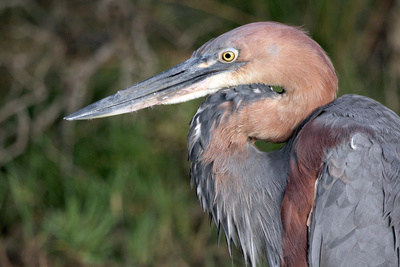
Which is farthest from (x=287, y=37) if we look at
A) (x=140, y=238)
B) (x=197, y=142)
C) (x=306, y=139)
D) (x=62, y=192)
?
(x=62, y=192)

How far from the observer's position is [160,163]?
4.50 metres

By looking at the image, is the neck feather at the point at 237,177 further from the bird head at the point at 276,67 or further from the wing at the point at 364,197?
the wing at the point at 364,197

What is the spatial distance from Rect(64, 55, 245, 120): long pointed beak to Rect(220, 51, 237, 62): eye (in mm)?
18

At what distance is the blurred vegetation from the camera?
4191 mm

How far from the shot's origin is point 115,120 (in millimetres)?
4324

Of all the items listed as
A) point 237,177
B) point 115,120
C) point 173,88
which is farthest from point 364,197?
point 115,120

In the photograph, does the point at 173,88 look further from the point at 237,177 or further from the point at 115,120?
the point at 115,120

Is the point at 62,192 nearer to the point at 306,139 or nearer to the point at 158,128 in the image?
the point at 158,128

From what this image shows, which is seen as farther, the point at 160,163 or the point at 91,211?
the point at 160,163

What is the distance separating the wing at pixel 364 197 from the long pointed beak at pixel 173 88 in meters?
0.56

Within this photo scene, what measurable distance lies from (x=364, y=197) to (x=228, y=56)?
0.76 metres

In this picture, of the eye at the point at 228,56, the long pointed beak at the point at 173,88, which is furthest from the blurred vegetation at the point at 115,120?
the eye at the point at 228,56

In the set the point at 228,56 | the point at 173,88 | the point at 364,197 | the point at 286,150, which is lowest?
the point at 364,197

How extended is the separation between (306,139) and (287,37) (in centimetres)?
41
